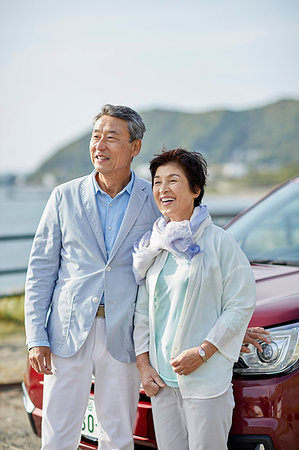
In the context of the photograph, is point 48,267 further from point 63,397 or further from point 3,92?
point 3,92

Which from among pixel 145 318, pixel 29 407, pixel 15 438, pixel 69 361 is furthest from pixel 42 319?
pixel 15 438

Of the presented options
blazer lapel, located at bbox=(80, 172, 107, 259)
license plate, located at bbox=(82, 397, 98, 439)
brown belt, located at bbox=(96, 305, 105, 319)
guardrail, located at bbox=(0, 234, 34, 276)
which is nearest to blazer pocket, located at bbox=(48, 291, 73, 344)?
brown belt, located at bbox=(96, 305, 105, 319)

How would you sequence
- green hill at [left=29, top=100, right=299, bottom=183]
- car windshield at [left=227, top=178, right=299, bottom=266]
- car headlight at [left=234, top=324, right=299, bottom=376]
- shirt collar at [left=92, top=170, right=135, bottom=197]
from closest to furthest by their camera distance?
car headlight at [left=234, top=324, right=299, bottom=376]
shirt collar at [left=92, top=170, right=135, bottom=197]
car windshield at [left=227, top=178, right=299, bottom=266]
green hill at [left=29, top=100, right=299, bottom=183]

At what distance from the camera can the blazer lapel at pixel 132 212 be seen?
8.26ft

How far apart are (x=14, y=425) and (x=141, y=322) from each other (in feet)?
5.90

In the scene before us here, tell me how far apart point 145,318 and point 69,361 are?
0.37m

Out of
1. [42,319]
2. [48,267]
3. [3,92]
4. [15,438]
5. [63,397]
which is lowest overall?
[15,438]

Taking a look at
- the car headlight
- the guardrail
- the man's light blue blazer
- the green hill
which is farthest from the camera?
the green hill

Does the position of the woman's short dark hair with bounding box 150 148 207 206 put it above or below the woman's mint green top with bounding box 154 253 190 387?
above

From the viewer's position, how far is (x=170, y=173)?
2.34 meters

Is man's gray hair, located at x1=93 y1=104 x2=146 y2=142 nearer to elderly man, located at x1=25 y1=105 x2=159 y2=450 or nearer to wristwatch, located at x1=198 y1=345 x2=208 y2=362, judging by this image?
elderly man, located at x1=25 y1=105 x2=159 y2=450

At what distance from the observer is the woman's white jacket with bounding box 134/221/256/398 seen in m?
2.22

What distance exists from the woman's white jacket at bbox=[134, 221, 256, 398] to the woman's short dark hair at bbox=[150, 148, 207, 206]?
0.23 metres

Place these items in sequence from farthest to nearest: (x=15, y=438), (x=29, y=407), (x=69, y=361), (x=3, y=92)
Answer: (x=3, y=92), (x=15, y=438), (x=29, y=407), (x=69, y=361)
